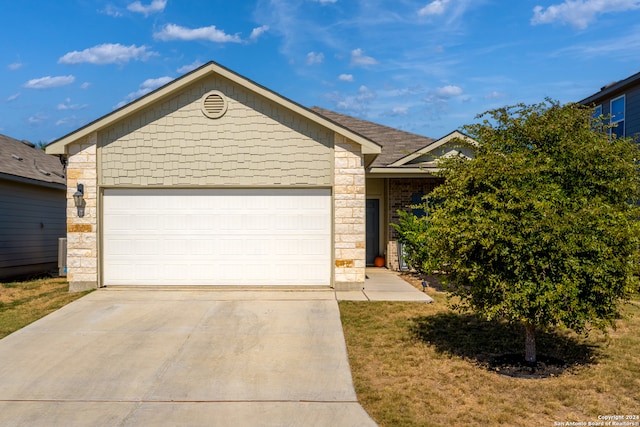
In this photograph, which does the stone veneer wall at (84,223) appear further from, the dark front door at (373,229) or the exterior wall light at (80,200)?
the dark front door at (373,229)

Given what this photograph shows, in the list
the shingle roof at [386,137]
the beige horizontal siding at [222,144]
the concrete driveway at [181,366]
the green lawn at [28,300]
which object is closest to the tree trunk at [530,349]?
the concrete driveway at [181,366]

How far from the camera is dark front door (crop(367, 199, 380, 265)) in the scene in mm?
17016

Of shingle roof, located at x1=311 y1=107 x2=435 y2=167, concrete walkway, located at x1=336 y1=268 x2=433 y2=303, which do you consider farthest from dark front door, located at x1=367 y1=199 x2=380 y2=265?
concrete walkway, located at x1=336 y1=268 x2=433 y2=303

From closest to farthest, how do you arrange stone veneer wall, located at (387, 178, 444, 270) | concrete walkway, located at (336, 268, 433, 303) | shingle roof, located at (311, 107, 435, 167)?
concrete walkway, located at (336, 268, 433, 303), stone veneer wall, located at (387, 178, 444, 270), shingle roof, located at (311, 107, 435, 167)

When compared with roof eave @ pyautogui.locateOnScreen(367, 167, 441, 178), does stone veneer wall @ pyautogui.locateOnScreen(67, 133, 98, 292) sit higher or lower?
lower

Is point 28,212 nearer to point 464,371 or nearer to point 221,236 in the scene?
A: point 221,236

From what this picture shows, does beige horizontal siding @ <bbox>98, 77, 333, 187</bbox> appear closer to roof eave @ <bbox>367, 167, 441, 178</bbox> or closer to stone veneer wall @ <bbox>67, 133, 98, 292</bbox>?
stone veneer wall @ <bbox>67, 133, 98, 292</bbox>

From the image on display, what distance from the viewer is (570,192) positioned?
653 cm

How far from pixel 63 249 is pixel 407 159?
10147 mm

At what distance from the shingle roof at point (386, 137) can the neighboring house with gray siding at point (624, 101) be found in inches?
229

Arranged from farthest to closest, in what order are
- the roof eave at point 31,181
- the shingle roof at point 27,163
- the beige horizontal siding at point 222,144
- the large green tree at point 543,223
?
the shingle roof at point 27,163 → the roof eave at point 31,181 → the beige horizontal siding at point 222,144 → the large green tree at point 543,223

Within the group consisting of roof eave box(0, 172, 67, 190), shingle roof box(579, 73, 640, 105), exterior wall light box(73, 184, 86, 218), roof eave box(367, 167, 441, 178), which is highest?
shingle roof box(579, 73, 640, 105)

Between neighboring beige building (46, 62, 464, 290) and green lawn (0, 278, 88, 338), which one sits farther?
neighboring beige building (46, 62, 464, 290)

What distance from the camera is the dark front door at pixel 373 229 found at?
55.8 ft
